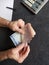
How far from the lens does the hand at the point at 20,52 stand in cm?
92

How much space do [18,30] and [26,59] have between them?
0.16 meters

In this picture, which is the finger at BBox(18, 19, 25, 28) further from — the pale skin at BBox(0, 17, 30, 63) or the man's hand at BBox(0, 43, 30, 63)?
the man's hand at BBox(0, 43, 30, 63)

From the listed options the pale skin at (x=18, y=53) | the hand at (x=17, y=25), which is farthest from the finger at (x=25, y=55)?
the hand at (x=17, y=25)

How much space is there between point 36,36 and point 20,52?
15cm

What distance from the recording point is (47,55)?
98 cm

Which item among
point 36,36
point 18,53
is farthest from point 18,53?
point 36,36

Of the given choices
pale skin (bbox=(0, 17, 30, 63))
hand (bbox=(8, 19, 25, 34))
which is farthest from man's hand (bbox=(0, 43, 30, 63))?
hand (bbox=(8, 19, 25, 34))

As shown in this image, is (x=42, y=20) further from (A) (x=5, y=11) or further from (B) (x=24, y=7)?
(A) (x=5, y=11)

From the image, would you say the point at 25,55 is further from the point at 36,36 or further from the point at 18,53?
the point at 36,36

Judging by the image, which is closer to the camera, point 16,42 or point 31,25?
point 16,42

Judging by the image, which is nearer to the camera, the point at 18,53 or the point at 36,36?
the point at 18,53

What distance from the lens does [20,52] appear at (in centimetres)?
95

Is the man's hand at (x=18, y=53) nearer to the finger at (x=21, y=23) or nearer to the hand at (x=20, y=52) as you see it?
the hand at (x=20, y=52)

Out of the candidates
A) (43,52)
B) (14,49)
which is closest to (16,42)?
(14,49)
